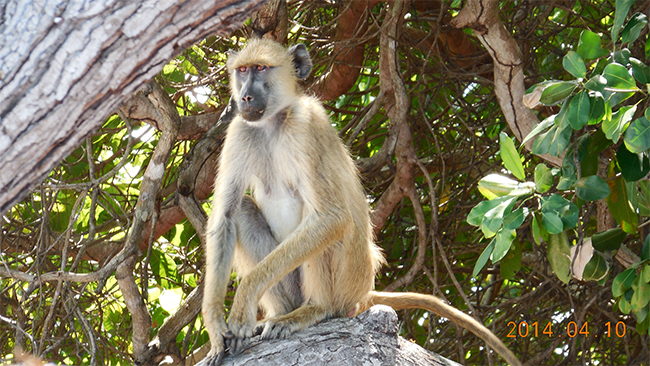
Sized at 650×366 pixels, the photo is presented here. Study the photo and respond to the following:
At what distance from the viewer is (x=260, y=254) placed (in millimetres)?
3891

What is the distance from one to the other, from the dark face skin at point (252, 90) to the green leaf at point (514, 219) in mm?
1601

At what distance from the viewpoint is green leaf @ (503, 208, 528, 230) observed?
2783 millimetres

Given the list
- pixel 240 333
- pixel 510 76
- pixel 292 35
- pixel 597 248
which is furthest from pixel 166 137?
pixel 597 248

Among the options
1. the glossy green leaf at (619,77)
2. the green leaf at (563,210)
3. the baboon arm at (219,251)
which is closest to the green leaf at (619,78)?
the glossy green leaf at (619,77)

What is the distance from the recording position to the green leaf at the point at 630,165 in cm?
291

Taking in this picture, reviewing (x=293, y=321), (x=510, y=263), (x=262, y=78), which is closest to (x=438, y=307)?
(x=510, y=263)

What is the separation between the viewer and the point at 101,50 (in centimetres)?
174

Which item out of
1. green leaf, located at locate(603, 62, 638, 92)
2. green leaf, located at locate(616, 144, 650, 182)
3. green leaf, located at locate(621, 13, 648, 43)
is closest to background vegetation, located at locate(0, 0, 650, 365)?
green leaf, located at locate(616, 144, 650, 182)

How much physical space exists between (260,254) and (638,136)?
7.25 ft

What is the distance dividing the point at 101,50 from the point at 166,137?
2.52 metres

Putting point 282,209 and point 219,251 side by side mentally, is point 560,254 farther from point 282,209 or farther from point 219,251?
point 219,251

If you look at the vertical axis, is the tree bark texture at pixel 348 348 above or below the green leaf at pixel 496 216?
below

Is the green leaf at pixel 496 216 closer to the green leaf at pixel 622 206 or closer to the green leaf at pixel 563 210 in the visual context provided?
the green leaf at pixel 563 210

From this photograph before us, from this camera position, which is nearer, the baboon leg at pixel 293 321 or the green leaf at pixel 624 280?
the green leaf at pixel 624 280
